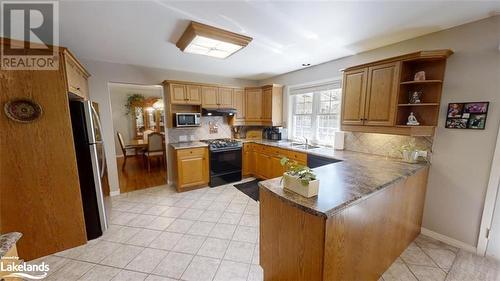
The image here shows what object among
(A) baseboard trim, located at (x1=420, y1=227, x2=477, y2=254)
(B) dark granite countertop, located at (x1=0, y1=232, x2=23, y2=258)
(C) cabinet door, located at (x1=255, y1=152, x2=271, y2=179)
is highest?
(B) dark granite countertop, located at (x1=0, y1=232, x2=23, y2=258)

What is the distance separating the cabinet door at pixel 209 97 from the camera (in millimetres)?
3979

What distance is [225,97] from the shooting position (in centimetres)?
424

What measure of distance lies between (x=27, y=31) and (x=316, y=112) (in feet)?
13.7

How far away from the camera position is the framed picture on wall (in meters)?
1.90

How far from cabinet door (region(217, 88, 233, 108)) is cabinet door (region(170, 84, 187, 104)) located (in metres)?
0.75

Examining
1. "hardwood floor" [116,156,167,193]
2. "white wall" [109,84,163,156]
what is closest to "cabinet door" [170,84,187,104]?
"hardwood floor" [116,156,167,193]

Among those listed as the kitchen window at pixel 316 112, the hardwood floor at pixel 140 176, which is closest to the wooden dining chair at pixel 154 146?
the hardwood floor at pixel 140 176

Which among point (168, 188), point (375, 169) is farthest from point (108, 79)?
point (375, 169)

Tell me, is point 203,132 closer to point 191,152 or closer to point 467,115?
point 191,152

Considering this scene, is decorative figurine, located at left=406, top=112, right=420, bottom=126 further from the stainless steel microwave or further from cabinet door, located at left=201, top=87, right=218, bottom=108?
the stainless steel microwave

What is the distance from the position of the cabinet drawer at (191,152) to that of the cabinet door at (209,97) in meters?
0.97

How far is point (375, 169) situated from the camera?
78.2 inches

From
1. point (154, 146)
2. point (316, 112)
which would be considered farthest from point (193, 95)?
point (316, 112)

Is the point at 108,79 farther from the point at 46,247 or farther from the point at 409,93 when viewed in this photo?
the point at 409,93
